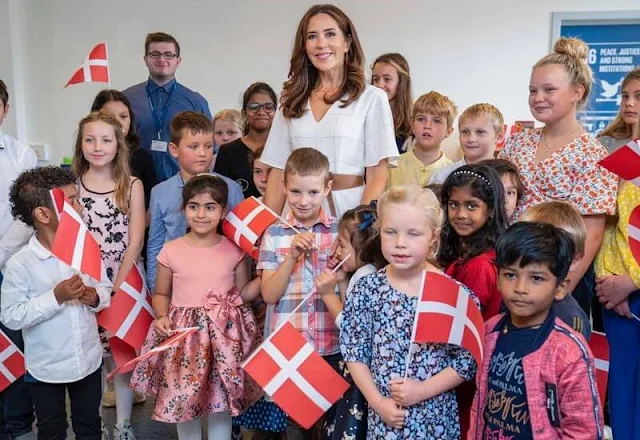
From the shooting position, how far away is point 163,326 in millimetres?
2115

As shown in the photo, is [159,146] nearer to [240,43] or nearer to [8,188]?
[8,188]

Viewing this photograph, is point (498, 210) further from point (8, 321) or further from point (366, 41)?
point (366, 41)

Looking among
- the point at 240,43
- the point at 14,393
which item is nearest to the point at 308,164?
the point at 14,393

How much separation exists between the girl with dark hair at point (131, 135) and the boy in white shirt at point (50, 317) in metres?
0.82

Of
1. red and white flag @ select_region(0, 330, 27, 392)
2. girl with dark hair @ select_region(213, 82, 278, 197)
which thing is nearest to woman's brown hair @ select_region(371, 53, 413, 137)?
girl with dark hair @ select_region(213, 82, 278, 197)

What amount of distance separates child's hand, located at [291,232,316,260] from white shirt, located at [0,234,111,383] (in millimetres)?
878

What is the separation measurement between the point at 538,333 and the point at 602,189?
80 centimetres

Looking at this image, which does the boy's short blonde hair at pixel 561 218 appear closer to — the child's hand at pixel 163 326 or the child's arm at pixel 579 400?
the child's arm at pixel 579 400

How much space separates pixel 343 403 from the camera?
1.83 m

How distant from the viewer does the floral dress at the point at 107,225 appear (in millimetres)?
2451

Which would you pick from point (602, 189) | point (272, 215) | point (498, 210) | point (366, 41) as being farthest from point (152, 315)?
point (366, 41)

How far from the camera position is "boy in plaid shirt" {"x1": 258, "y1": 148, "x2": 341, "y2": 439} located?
6.48 ft

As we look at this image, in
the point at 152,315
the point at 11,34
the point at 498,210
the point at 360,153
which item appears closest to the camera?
the point at 498,210

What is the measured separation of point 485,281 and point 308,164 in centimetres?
69
